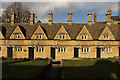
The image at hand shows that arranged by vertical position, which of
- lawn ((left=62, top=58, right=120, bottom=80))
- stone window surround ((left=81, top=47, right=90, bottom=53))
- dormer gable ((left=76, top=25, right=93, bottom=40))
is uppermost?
dormer gable ((left=76, top=25, right=93, bottom=40))

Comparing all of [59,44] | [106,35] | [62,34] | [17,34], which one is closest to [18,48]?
[17,34]

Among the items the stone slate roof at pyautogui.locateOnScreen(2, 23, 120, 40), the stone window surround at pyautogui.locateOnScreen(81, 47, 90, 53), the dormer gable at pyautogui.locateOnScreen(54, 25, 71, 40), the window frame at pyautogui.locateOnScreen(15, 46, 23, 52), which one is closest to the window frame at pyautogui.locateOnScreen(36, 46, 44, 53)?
the stone slate roof at pyautogui.locateOnScreen(2, 23, 120, 40)

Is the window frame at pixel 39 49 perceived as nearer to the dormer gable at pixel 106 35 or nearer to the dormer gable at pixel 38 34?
the dormer gable at pixel 38 34

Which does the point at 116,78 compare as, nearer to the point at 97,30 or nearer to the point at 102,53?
the point at 102,53

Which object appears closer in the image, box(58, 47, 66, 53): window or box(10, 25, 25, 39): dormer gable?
box(58, 47, 66, 53): window

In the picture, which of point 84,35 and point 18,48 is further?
point 84,35

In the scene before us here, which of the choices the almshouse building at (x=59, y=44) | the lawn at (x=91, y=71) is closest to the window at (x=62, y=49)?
the almshouse building at (x=59, y=44)

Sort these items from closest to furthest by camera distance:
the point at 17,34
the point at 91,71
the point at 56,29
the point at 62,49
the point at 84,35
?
1. the point at 91,71
2. the point at 62,49
3. the point at 17,34
4. the point at 84,35
5. the point at 56,29

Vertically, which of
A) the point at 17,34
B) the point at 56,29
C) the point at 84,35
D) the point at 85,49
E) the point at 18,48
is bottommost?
the point at 85,49

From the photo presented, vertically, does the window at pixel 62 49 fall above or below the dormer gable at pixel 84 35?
below

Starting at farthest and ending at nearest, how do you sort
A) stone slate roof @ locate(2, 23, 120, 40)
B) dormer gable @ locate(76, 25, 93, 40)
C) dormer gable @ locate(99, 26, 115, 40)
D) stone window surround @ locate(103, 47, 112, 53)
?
stone slate roof @ locate(2, 23, 120, 40) → dormer gable @ locate(99, 26, 115, 40) → stone window surround @ locate(103, 47, 112, 53) → dormer gable @ locate(76, 25, 93, 40)

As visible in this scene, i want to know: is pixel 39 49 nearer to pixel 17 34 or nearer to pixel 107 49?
pixel 17 34

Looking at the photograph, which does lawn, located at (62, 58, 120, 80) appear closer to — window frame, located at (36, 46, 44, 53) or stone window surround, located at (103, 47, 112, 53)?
stone window surround, located at (103, 47, 112, 53)

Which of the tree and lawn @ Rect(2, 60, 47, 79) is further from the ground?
the tree
